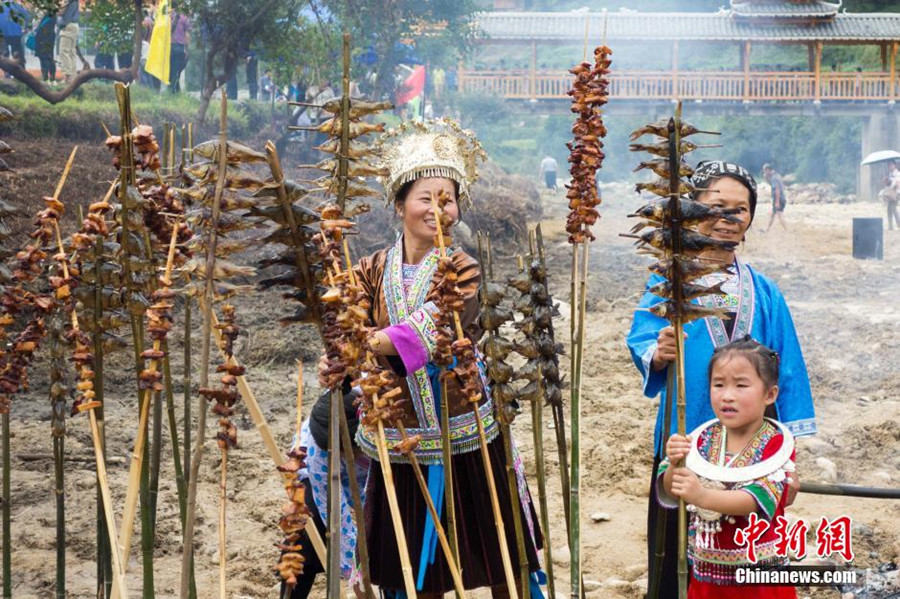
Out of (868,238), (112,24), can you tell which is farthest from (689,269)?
(868,238)

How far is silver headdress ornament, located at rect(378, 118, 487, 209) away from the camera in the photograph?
2.85m

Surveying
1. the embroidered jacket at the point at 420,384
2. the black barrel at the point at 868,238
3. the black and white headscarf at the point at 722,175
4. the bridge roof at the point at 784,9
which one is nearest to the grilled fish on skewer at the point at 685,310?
the black and white headscarf at the point at 722,175

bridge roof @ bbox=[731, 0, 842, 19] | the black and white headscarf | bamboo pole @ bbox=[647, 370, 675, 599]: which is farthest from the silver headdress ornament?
bridge roof @ bbox=[731, 0, 842, 19]

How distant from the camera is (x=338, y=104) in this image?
5.79 feet

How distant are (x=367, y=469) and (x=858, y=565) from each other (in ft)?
6.77

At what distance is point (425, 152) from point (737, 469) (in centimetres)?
117

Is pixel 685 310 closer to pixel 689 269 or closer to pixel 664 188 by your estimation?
pixel 689 269

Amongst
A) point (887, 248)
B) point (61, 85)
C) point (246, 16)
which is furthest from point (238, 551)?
point (887, 248)

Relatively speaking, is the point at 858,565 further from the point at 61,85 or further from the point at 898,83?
the point at 898,83

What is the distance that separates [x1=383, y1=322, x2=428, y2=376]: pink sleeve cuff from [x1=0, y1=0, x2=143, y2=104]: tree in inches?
292

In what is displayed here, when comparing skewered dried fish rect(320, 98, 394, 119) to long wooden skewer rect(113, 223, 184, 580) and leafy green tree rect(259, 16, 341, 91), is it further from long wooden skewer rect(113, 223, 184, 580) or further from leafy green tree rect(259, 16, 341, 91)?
leafy green tree rect(259, 16, 341, 91)

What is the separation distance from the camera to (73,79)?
35.6 ft

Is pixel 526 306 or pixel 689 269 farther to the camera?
pixel 526 306

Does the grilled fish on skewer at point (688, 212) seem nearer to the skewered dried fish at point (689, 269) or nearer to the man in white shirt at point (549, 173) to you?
the skewered dried fish at point (689, 269)
